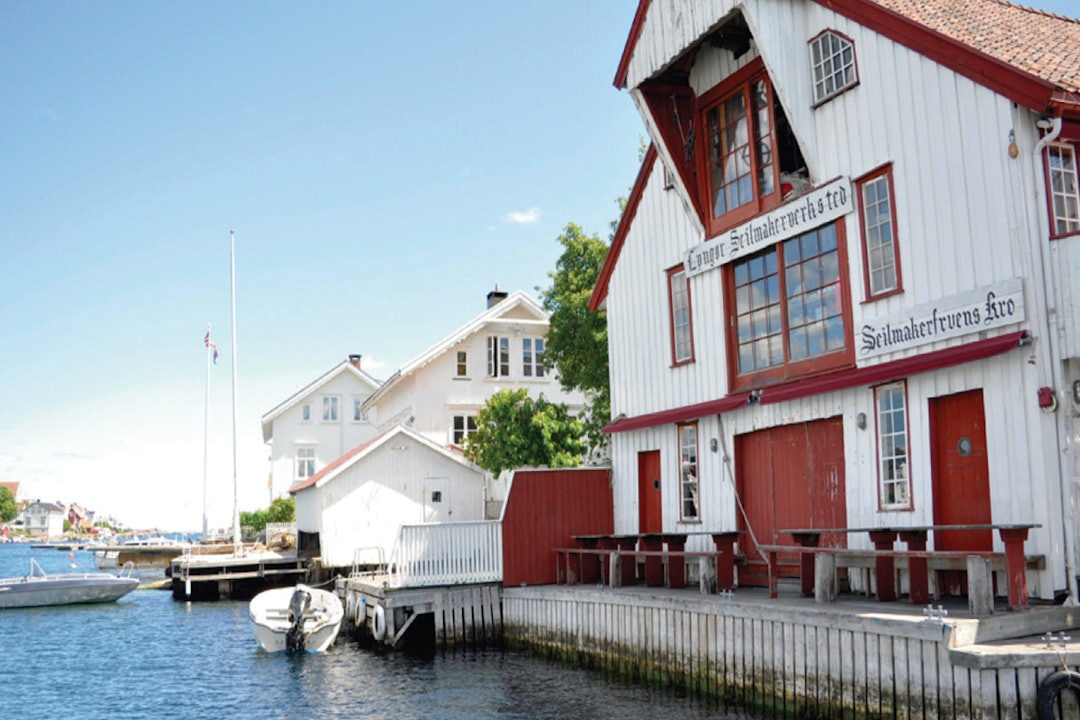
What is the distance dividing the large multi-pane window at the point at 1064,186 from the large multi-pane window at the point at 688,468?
304 inches

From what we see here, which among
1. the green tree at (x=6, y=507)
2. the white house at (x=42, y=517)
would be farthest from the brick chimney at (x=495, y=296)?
the white house at (x=42, y=517)

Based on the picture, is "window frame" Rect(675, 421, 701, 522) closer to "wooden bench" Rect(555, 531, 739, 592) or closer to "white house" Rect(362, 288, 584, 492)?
"wooden bench" Rect(555, 531, 739, 592)

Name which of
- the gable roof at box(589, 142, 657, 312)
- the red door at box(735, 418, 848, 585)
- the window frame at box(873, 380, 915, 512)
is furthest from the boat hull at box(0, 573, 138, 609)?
the window frame at box(873, 380, 915, 512)

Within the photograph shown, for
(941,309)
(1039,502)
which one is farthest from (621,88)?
(1039,502)

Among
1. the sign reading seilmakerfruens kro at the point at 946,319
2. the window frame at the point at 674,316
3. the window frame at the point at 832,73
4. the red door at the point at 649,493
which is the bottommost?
the red door at the point at 649,493

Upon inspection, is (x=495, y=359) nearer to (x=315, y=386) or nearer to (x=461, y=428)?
(x=461, y=428)

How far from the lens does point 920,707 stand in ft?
32.9

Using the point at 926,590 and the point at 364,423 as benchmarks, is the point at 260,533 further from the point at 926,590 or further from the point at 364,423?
the point at 926,590

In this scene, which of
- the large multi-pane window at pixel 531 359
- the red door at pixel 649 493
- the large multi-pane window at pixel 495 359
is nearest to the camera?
the red door at pixel 649 493

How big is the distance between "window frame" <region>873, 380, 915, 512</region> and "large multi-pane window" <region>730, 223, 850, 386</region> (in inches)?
37.5

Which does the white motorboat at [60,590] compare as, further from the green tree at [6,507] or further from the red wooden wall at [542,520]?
the green tree at [6,507]

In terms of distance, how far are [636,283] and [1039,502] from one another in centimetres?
999

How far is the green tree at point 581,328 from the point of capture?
29.8m

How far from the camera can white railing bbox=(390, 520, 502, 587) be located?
19.9 meters
